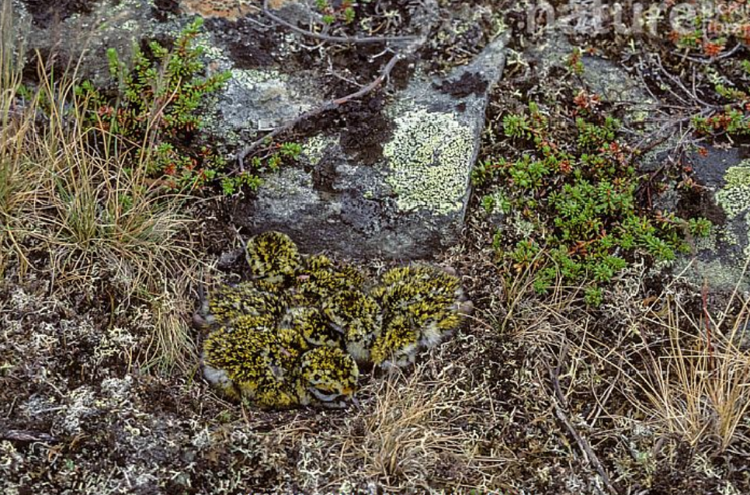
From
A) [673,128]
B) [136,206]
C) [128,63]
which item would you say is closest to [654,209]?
[673,128]

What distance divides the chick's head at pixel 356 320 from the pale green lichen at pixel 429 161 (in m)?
0.76

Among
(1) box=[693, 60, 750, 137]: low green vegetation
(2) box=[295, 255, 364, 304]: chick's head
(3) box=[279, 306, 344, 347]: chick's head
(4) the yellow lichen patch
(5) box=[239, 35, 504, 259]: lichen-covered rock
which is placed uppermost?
(4) the yellow lichen patch

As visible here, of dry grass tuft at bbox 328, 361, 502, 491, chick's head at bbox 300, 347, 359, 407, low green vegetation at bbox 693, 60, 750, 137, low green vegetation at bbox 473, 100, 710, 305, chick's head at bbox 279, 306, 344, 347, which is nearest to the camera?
dry grass tuft at bbox 328, 361, 502, 491

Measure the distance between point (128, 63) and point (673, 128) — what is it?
3.54 m

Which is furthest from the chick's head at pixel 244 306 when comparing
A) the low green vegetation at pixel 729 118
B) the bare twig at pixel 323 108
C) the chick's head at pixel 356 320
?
the low green vegetation at pixel 729 118

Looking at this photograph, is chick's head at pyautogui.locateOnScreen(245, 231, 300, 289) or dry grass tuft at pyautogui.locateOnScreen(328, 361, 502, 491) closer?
dry grass tuft at pyautogui.locateOnScreen(328, 361, 502, 491)

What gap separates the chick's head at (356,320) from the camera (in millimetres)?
4188

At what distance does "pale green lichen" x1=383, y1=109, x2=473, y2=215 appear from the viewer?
4.74m

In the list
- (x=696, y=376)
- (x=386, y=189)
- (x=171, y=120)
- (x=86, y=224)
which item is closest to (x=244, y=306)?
(x=86, y=224)

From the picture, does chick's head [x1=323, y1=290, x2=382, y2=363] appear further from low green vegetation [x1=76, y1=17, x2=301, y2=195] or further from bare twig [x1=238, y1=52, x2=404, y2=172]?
bare twig [x1=238, y1=52, x2=404, y2=172]

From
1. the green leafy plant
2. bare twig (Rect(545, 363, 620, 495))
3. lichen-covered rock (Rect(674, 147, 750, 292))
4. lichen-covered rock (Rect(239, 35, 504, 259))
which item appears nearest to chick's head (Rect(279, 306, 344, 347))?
lichen-covered rock (Rect(239, 35, 504, 259))

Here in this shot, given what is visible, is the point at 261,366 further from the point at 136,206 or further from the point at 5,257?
the point at 5,257

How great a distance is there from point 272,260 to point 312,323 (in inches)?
17.8

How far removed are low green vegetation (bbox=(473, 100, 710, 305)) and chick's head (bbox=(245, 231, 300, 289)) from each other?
1.23 meters
